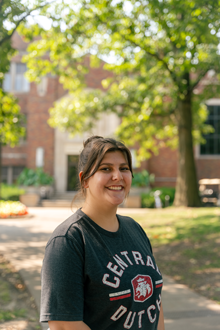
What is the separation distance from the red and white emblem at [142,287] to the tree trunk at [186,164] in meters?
12.6

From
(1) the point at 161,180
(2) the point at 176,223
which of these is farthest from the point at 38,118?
(2) the point at 176,223

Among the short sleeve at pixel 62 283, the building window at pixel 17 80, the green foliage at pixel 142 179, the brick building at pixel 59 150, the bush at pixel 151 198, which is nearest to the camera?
the short sleeve at pixel 62 283

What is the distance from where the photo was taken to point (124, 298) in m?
1.61

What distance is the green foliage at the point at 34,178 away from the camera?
2333cm

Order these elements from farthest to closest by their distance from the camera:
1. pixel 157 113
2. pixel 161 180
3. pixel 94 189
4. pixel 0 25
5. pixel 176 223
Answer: pixel 161 180 < pixel 157 113 < pixel 176 223 < pixel 0 25 < pixel 94 189

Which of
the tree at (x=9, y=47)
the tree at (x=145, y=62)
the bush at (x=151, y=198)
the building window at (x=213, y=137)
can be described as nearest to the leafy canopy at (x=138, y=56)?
the tree at (x=145, y=62)

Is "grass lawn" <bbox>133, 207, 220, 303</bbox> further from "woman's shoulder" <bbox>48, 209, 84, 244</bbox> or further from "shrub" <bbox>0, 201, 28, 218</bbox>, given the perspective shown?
"shrub" <bbox>0, 201, 28, 218</bbox>

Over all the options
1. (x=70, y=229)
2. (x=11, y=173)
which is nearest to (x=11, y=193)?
(x=11, y=173)

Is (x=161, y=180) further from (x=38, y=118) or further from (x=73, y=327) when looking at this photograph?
(x=73, y=327)

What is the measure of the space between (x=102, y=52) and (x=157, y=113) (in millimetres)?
3728

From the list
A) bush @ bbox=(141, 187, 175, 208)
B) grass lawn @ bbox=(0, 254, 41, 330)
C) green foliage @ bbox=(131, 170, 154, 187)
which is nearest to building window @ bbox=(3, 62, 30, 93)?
green foliage @ bbox=(131, 170, 154, 187)

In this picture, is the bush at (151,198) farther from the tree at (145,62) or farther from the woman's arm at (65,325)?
the woman's arm at (65,325)

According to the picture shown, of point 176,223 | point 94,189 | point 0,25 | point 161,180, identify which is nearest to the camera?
point 94,189

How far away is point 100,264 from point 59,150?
24478 mm
